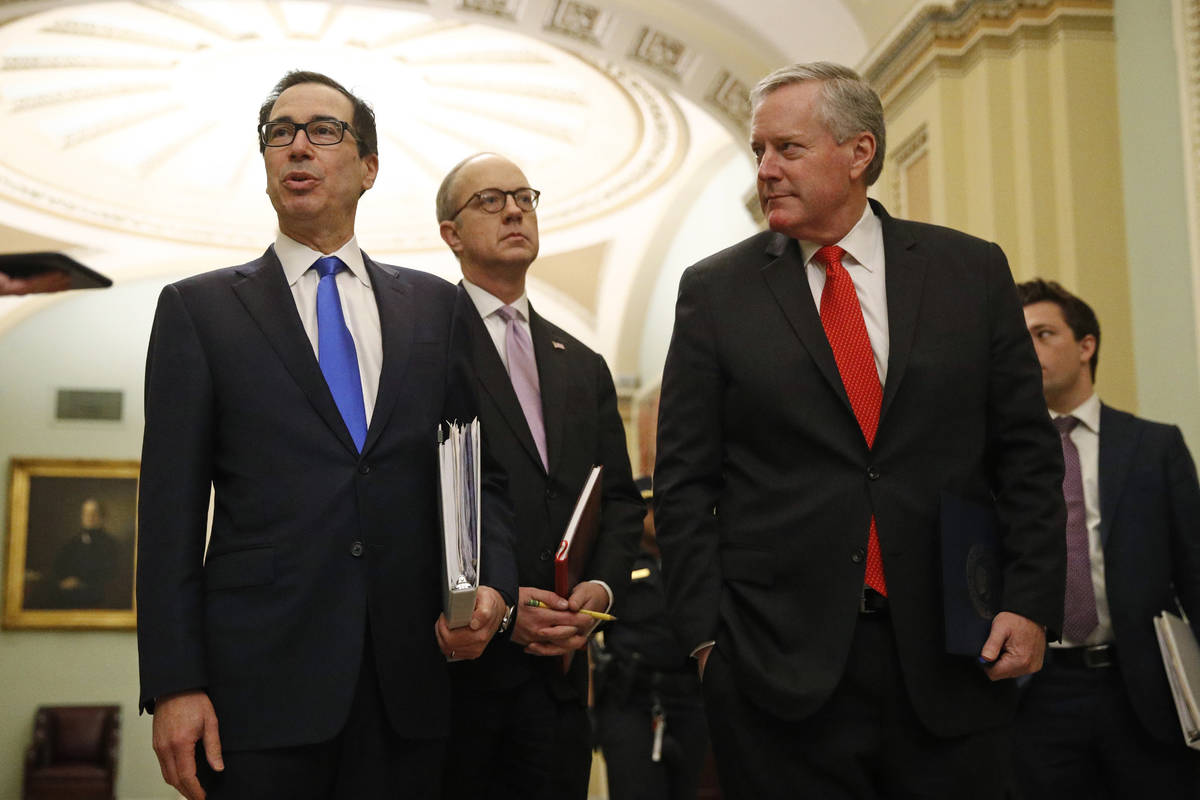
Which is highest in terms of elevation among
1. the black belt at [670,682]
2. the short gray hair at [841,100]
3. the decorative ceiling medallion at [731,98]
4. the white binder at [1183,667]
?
the decorative ceiling medallion at [731,98]

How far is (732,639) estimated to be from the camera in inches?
91.6

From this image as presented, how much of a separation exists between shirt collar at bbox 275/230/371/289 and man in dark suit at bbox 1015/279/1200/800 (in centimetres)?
219

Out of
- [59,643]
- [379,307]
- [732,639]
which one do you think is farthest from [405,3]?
[59,643]

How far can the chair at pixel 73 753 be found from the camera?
1230cm

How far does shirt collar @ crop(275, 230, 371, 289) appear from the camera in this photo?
98.0 inches

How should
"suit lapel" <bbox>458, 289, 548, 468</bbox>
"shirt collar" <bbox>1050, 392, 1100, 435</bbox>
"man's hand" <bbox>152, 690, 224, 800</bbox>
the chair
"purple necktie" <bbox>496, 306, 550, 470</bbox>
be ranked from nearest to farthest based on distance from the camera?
1. "man's hand" <bbox>152, 690, 224, 800</bbox>
2. "suit lapel" <bbox>458, 289, 548, 468</bbox>
3. "purple necktie" <bbox>496, 306, 550, 470</bbox>
4. "shirt collar" <bbox>1050, 392, 1100, 435</bbox>
5. the chair

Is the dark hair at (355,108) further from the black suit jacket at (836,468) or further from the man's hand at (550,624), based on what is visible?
the man's hand at (550,624)

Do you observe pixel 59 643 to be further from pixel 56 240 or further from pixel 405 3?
pixel 405 3

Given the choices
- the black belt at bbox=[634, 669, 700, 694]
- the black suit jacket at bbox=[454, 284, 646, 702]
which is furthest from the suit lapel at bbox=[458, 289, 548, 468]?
the black belt at bbox=[634, 669, 700, 694]

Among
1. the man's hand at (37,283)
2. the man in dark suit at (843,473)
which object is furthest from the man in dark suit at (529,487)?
the man's hand at (37,283)

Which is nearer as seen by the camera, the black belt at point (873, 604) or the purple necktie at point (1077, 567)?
the black belt at point (873, 604)

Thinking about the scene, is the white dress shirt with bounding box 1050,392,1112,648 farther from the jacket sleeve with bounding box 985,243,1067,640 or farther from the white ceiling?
the white ceiling

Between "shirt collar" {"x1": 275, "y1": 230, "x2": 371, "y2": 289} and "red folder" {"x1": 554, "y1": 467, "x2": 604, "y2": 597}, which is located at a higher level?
"shirt collar" {"x1": 275, "y1": 230, "x2": 371, "y2": 289}

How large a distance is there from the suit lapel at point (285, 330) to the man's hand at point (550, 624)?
26.5 inches
